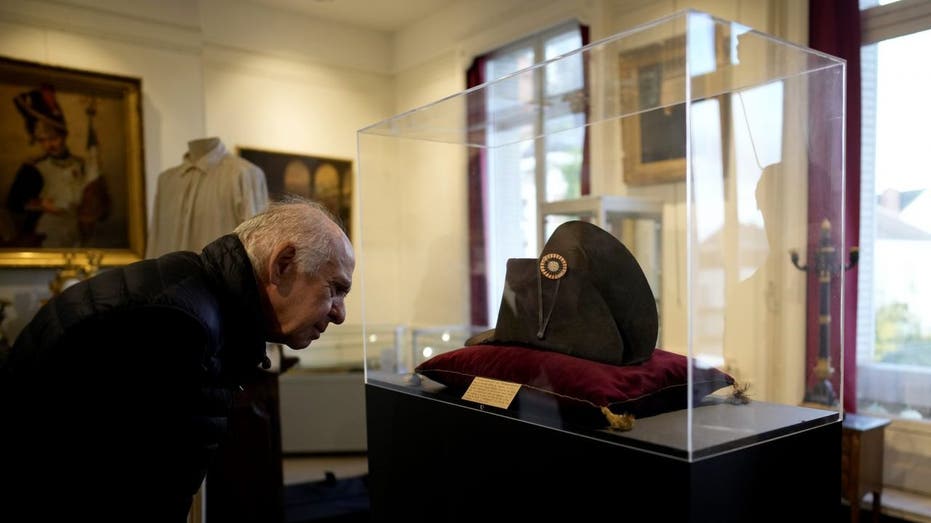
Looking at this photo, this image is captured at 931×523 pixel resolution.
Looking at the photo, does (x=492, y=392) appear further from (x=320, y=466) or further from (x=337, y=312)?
(x=320, y=466)

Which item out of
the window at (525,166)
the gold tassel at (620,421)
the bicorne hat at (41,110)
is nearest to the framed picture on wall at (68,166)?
the bicorne hat at (41,110)

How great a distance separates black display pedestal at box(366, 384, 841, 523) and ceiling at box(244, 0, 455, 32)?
516 cm

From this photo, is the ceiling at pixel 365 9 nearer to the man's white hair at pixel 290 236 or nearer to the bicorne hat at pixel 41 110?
the bicorne hat at pixel 41 110

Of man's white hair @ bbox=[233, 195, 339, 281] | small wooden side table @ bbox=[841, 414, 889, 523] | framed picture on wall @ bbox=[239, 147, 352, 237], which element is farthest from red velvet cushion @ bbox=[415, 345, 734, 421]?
framed picture on wall @ bbox=[239, 147, 352, 237]

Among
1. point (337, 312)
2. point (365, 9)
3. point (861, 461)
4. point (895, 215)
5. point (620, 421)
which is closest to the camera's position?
point (620, 421)

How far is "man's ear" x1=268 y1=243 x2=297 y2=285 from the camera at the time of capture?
1.72 meters

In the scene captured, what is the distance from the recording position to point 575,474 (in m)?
1.68

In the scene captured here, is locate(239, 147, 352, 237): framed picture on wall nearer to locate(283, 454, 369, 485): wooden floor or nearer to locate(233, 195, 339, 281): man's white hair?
locate(283, 454, 369, 485): wooden floor

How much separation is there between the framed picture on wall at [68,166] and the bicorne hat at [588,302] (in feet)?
13.5

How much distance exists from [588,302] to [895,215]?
2620 millimetres

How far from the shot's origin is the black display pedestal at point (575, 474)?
4.90ft

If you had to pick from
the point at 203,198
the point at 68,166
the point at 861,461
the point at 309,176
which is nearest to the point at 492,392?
the point at 861,461

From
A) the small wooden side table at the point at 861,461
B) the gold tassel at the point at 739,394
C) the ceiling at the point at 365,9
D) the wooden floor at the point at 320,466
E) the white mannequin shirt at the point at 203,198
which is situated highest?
the ceiling at the point at 365,9

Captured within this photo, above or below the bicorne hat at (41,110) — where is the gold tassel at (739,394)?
below
